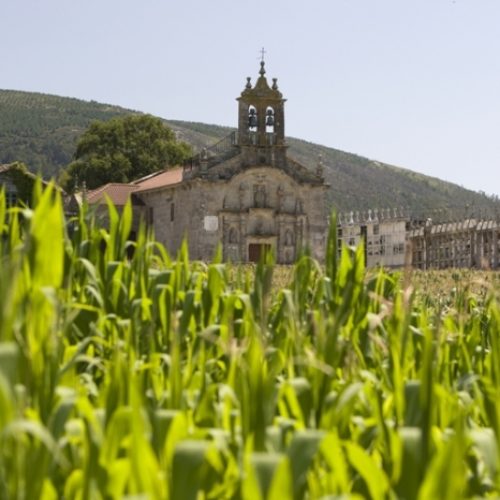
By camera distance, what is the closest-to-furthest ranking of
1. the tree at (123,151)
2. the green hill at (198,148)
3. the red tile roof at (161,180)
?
the red tile roof at (161,180) → the tree at (123,151) → the green hill at (198,148)

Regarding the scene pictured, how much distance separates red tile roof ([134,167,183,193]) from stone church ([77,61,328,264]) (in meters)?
0.12

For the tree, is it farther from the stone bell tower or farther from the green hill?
the green hill

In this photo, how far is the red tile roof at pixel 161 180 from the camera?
51062mm

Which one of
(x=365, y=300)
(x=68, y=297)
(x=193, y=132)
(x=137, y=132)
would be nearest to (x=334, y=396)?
(x=68, y=297)

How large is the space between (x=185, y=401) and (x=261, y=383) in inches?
19.4

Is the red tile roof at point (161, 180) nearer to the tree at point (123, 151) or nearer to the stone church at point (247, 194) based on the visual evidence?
the stone church at point (247, 194)

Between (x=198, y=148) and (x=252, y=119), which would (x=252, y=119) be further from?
(x=198, y=148)

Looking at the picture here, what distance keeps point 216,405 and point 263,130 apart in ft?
158

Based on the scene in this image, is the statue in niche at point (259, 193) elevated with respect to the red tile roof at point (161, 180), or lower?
lower

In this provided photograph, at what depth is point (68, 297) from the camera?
3.78m

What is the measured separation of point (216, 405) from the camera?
3.08 metres

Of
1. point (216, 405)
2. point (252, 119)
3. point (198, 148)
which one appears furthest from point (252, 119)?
point (198, 148)

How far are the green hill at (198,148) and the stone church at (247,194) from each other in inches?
2346

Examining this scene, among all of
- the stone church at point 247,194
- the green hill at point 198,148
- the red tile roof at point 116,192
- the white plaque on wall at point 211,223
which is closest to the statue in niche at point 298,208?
the stone church at point 247,194
